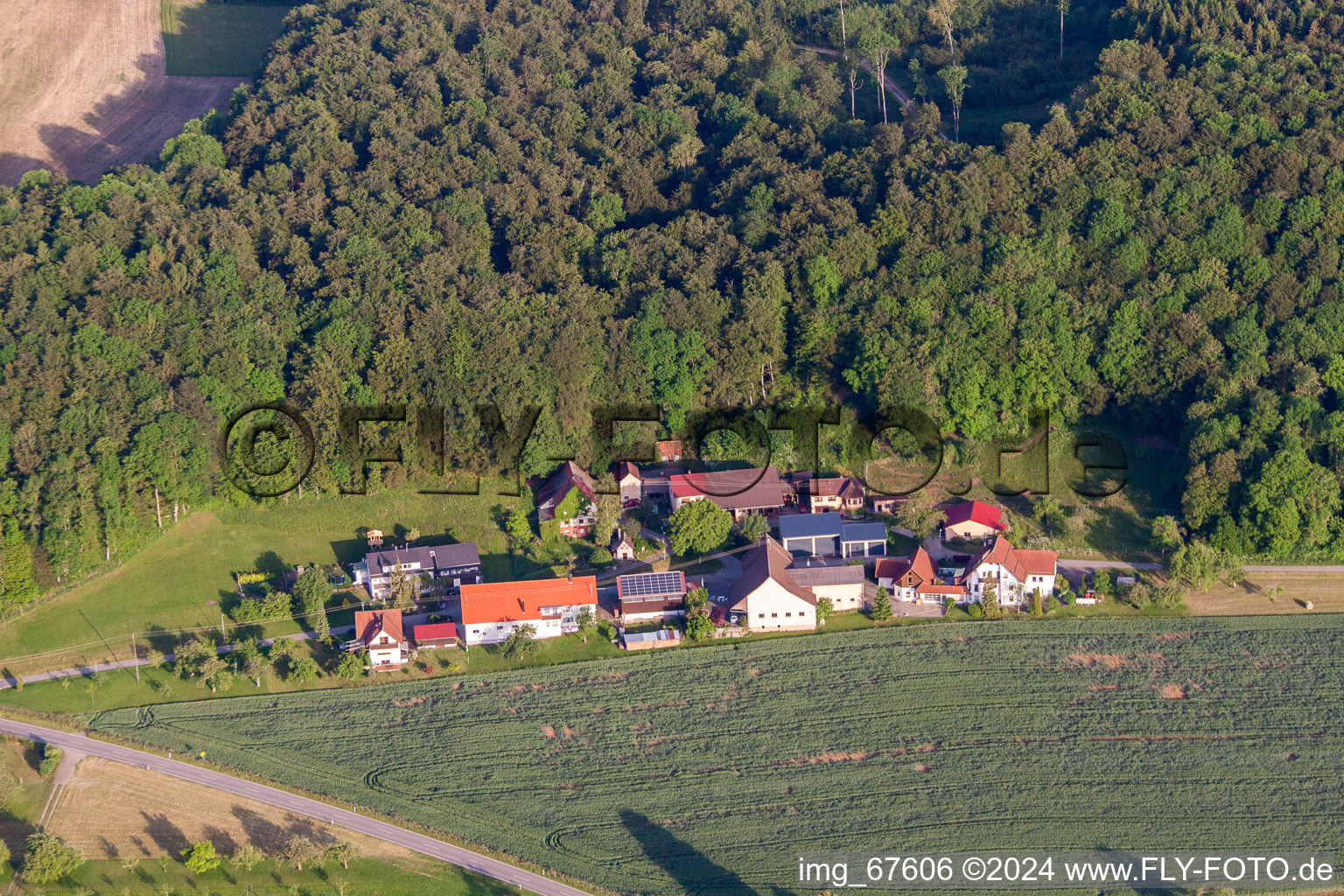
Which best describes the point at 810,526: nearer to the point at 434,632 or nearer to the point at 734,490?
the point at 734,490

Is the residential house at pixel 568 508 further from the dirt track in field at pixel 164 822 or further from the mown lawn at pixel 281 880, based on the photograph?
the mown lawn at pixel 281 880

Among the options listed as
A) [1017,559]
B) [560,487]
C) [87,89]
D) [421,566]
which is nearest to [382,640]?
[421,566]

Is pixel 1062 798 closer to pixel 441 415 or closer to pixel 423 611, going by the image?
pixel 423 611

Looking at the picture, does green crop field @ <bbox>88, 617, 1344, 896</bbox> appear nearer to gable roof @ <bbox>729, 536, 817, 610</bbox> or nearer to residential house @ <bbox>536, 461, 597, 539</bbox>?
gable roof @ <bbox>729, 536, 817, 610</bbox>

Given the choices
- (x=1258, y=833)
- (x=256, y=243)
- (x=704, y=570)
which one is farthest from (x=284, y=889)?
(x=256, y=243)

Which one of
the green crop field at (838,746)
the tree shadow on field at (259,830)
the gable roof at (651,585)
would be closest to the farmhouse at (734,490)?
the gable roof at (651,585)

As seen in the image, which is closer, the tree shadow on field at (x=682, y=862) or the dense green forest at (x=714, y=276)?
the tree shadow on field at (x=682, y=862)
